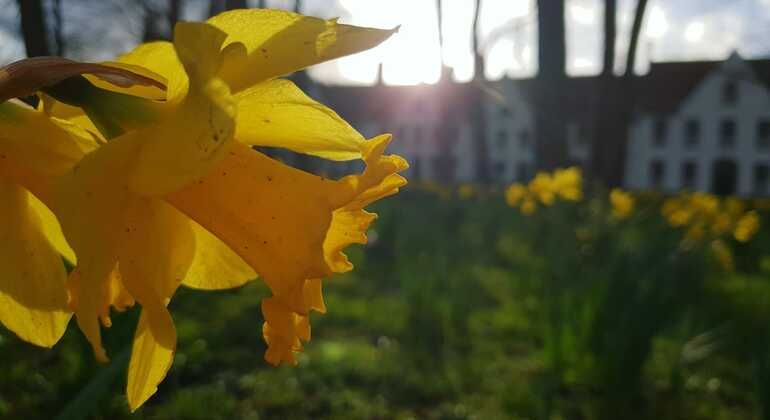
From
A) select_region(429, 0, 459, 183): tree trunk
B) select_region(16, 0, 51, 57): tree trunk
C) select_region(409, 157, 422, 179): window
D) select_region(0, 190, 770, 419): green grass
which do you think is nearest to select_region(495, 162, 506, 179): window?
select_region(429, 0, 459, 183): tree trunk

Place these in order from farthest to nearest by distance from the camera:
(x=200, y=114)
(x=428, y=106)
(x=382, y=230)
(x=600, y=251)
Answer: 1. (x=428, y=106)
2. (x=382, y=230)
3. (x=600, y=251)
4. (x=200, y=114)

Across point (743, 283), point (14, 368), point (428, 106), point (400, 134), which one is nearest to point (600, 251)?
point (743, 283)

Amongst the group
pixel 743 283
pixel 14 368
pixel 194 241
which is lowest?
pixel 743 283

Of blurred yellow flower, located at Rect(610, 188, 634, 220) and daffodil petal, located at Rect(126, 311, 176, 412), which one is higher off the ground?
daffodil petal, located at Rect(126, 311, 176, 412)

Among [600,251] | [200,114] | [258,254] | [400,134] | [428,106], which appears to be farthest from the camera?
[400,134]

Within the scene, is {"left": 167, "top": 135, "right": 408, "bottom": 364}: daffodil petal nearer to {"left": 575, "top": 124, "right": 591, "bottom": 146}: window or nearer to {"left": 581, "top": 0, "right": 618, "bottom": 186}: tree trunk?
{"left": 581, "top": 0, "right": 618, "bottom": 186}: tree trunk

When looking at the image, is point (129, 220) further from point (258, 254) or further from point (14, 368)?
point (14, 368)

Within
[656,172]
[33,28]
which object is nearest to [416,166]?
[656,172]

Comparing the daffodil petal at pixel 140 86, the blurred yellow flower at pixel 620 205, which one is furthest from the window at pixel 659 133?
the daffodil petal at pixel 140 86
